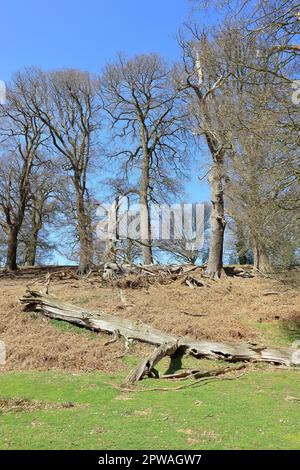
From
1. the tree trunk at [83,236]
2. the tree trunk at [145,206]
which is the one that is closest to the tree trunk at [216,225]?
the tree trunk at [145,206]

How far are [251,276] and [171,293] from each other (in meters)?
6.28

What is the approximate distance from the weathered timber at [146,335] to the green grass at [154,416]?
70.9 inches

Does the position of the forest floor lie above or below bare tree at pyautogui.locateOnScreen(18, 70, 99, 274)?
below

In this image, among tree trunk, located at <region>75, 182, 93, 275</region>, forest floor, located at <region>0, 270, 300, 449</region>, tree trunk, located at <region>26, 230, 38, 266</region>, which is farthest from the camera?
tree trunk, located at <region>26, 230, 38, 266</region>

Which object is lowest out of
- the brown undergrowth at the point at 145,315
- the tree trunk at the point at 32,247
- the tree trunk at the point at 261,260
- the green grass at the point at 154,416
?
the green grass at the point at 154,416

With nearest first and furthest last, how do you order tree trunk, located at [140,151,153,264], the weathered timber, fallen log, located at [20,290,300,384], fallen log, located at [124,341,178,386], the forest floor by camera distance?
1. the forest floor
2. fallen log, located at [124,341,178,386]
3. fallen log, located at [20,290,300,384]
4. the weathered timber
5. tree trunk, located at [140,151,153,264]

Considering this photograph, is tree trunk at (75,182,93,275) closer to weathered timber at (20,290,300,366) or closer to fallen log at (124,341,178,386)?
weathered timber at (20,290,300,366)

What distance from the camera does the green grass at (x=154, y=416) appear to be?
17.7ft

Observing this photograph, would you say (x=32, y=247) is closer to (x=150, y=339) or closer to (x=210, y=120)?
(x=210, y=120)

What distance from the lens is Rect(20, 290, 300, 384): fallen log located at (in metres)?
11.7

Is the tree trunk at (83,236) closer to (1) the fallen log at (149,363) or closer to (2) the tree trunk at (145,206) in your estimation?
(2) the tree trunk at (145,206)

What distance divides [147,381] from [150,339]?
3216mm

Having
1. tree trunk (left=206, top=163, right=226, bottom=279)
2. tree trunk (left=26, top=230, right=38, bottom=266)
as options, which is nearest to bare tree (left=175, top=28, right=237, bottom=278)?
tree trunk (left=206, top=163, right=226, bottom=279)

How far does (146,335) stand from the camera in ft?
42.9
